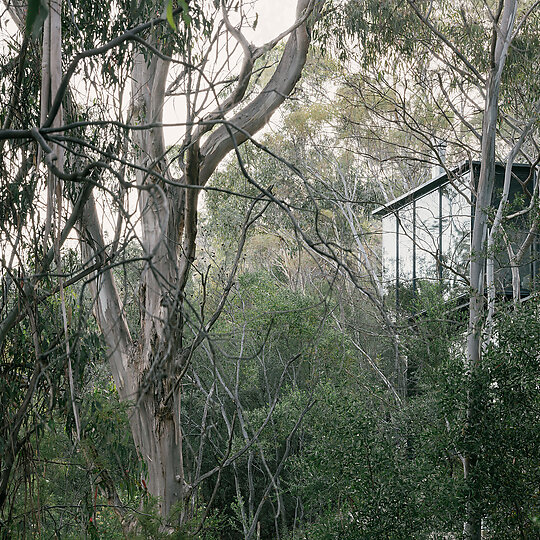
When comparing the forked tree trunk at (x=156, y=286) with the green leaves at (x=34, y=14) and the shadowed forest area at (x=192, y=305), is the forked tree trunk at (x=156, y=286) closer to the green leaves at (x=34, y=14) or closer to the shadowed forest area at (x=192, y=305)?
the shadowed forest area at (x=192, y=305)

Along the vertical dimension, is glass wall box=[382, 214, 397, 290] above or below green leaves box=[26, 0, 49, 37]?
above

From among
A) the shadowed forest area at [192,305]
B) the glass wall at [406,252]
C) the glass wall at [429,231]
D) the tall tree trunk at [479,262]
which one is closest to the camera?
the shadowed forest area at [192,305]

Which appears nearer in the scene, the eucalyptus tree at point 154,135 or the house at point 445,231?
the eucalyptus tree at point 154,135

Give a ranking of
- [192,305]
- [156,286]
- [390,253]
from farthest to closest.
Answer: [390,253]
[156,286]
[192,305]

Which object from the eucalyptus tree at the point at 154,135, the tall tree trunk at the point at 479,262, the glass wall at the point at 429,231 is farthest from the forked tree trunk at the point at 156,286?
the glass wall at the point at 429,231

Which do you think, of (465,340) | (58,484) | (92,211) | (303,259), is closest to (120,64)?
(92,211)

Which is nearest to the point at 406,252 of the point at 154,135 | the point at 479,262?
the point at 479,262

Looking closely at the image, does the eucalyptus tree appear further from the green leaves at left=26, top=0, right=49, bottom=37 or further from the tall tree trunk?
the green leaves at left=26, top=0, right=49, bottom=37

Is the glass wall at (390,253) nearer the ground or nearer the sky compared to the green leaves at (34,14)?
nearer the sky

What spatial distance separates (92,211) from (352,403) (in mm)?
3156

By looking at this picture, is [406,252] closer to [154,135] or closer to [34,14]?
[154,135]

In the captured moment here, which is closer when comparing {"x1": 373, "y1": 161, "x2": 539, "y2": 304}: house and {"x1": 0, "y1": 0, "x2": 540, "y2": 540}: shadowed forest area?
{"x1": 0, "y1": 0, "x2": 540, "y2": 540}: shadowed forest area

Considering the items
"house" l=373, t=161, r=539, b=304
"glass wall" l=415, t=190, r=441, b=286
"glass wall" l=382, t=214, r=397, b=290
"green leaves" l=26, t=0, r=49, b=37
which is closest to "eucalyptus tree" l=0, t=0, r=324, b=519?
"green leaves" l=26, t=0, r=49, b=37

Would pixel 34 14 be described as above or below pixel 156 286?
below
